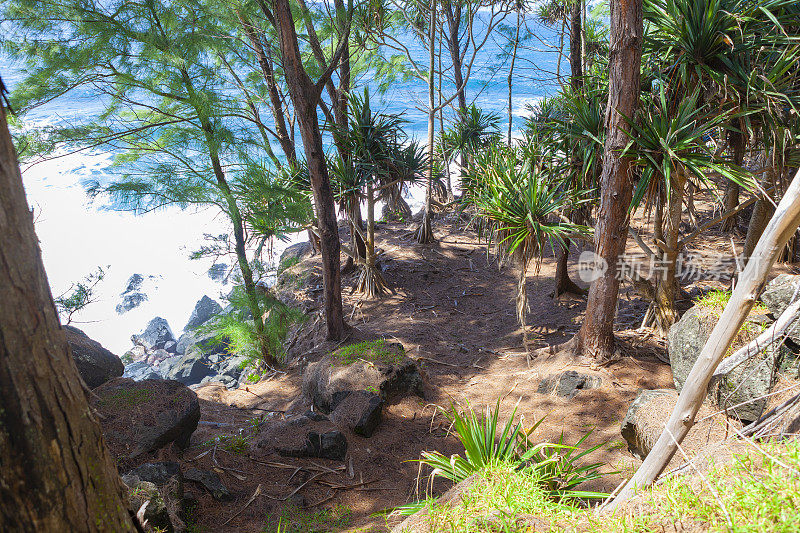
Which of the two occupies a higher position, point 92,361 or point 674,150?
point 674,150

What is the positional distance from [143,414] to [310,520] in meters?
1.69

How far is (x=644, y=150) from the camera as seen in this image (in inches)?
191

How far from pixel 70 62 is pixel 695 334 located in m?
7.54

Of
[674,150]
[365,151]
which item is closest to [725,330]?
[674,150]

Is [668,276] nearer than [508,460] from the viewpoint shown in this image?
No

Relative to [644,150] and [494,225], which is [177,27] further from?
[644,150]

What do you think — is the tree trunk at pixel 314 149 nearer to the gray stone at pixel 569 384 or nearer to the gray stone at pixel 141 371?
the gray stone at pixel 569 384

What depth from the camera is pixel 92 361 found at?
4926 millimetres

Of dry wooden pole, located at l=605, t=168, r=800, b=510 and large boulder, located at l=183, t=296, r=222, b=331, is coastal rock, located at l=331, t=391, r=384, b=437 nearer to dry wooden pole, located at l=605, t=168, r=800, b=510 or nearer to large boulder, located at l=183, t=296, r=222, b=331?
dry wooden pole, located at l=605, t=168, r=800, b=510

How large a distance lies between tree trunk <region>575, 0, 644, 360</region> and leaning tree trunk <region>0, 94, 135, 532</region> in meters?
4.67

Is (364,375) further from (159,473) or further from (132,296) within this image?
(132,296)

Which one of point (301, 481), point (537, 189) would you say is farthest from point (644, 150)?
point (301, 481)

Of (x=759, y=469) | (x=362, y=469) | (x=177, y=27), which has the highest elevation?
(x=177, y=27)

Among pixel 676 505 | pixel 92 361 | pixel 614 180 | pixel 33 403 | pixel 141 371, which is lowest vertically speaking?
pixel 141 371
